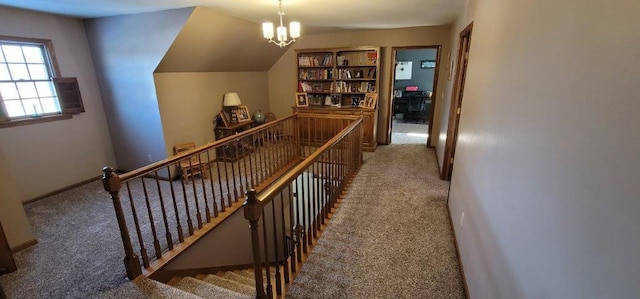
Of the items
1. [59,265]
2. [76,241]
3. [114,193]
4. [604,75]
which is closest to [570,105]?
[604,75]

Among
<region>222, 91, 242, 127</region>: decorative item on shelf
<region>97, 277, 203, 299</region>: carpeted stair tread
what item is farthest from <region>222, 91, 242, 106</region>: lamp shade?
<region>97, 277, 203, 299</region>: carpeted stair tread

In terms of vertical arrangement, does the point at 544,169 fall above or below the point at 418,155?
above

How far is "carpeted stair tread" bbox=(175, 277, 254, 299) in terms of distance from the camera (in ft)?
6.66

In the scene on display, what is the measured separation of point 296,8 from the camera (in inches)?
132

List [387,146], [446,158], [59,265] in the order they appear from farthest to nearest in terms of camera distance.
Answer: [387,146] < [446,158] < [59,265]

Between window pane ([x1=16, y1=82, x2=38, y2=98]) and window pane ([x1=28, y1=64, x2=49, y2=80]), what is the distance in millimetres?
106

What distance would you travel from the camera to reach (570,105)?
0.84 m

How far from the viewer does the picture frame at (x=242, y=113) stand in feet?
17.0

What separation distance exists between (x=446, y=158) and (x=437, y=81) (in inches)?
80.4

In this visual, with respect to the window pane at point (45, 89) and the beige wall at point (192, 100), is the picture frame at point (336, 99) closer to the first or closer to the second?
the beige wall at point (192, 100)

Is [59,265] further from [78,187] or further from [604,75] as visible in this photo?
[604,75]

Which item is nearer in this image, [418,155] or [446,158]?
[446,158]

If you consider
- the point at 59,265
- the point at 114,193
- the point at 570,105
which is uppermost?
the point at 570,105

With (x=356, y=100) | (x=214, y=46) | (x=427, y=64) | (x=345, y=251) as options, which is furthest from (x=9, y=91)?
(x=427, y=64)
